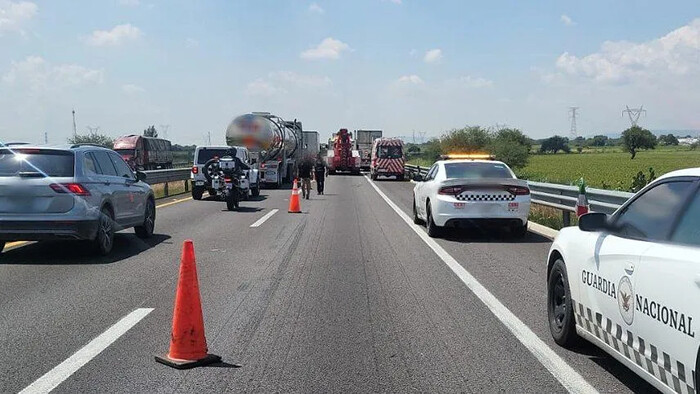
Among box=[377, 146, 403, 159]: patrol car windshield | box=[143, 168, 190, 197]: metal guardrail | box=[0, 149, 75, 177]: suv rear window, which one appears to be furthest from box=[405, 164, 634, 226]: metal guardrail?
box=[377, 146, 403, 159]: patrol car windshield

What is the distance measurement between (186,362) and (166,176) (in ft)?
82.1

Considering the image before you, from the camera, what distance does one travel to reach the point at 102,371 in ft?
19.4

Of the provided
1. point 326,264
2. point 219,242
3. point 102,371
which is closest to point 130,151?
point 219,242

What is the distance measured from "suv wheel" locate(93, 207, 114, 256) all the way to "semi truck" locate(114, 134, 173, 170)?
36367mm

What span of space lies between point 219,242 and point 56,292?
18.0ft

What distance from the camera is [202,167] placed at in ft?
87.6

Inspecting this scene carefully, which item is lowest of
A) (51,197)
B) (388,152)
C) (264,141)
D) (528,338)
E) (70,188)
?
(528,338)

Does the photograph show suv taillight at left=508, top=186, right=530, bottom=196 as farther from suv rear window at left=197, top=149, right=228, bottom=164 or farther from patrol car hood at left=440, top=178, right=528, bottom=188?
suv rear window at left=197, top=149, right=228, bottom=164

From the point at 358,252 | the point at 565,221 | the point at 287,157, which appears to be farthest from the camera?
the point at 287,157

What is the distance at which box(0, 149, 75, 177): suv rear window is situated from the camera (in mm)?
11461

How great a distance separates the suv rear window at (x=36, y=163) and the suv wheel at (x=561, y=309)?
7.82 metres

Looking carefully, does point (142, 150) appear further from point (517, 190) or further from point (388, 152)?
point (517, 190)

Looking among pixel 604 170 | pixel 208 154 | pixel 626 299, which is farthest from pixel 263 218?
pixel 604 170

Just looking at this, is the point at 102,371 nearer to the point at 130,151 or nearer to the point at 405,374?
the point at 405,374
